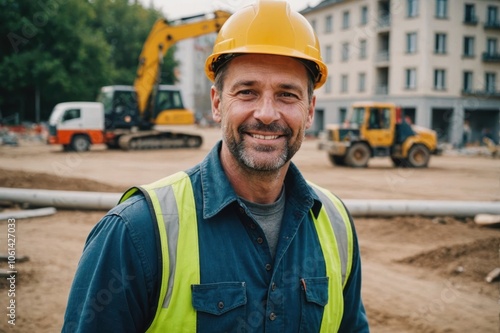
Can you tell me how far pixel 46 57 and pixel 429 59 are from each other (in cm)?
3213

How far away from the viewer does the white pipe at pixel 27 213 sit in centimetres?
811

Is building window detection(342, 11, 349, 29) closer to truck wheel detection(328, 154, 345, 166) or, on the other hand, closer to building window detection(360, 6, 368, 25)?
building window detection(360, 6, 368, 25)

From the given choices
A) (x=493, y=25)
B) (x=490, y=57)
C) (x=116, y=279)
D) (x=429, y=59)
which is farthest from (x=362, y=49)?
(x=116, y=279)

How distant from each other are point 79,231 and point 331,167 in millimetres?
12985

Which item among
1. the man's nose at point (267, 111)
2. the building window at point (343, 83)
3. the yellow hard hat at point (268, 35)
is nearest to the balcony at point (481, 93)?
the building window at point (343, 83)

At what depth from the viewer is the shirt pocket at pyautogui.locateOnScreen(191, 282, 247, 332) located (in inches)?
69.7

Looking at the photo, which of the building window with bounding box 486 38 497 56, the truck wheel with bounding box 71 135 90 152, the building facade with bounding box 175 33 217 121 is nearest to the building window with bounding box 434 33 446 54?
the building window with bounding box 486 38 497 56

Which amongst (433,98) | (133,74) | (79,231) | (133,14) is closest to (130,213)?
(79,231)

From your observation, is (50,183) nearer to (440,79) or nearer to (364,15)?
(440,79)

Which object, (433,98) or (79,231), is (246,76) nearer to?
(79,231)

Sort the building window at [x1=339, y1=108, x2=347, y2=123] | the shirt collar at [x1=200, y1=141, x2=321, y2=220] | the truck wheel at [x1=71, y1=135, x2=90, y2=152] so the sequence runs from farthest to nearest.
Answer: the building window at [x1=339, y1=108, x2=347, y2=123]
the truck wheel at [x1=71, y1=135, x2=90, y2=152]
the shirt collar at [x1=200, y1=141, x2=321, y2=220]

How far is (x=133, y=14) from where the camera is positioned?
54.5m

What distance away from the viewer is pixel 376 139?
61.2ft

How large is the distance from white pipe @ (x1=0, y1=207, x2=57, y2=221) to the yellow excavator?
46.7ft
